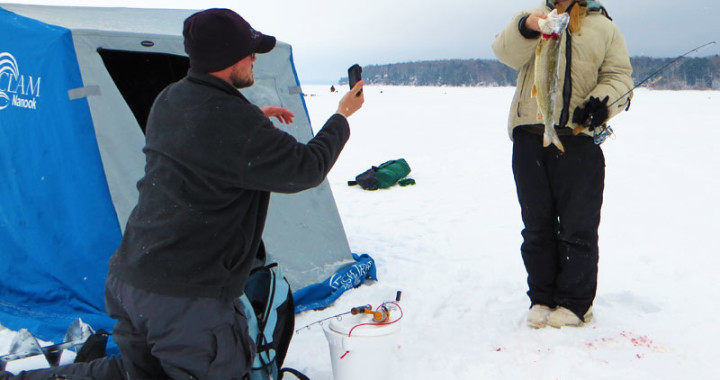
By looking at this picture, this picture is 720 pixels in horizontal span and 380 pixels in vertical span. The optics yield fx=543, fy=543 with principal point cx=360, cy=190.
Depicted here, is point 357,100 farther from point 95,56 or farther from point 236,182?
point 95,56

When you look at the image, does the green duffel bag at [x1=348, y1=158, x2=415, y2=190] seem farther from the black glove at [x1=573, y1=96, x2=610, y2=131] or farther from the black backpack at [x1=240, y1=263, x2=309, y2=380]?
the black backpack at [x1=240, y1=263, x2=309, y2=380]

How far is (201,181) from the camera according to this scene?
2.11 meters

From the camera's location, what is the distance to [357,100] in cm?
268

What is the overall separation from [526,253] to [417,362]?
3.41ft

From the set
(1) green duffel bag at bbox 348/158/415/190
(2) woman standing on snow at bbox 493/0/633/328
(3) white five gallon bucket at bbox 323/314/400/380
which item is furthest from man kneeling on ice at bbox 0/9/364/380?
(1) green duffel bag at bbox 348/158/415/190

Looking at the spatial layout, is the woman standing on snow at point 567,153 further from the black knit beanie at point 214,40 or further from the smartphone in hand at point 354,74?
the black knit beanie at point 214,40

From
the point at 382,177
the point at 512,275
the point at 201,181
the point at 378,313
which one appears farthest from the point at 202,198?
the point at 382,177

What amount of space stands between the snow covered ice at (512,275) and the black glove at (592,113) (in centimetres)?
131

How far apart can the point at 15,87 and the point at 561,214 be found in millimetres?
3775

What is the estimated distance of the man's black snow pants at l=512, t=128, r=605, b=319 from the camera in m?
3.30

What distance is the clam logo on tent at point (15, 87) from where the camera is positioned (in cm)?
363

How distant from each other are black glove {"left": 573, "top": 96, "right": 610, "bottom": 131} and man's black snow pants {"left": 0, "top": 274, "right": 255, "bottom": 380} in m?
2.15

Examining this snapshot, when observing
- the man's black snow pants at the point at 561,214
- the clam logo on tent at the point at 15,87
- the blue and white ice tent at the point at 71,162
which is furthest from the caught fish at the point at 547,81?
the clam logo on tent at the point at 15,87

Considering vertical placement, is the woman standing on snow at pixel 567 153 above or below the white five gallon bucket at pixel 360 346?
above
